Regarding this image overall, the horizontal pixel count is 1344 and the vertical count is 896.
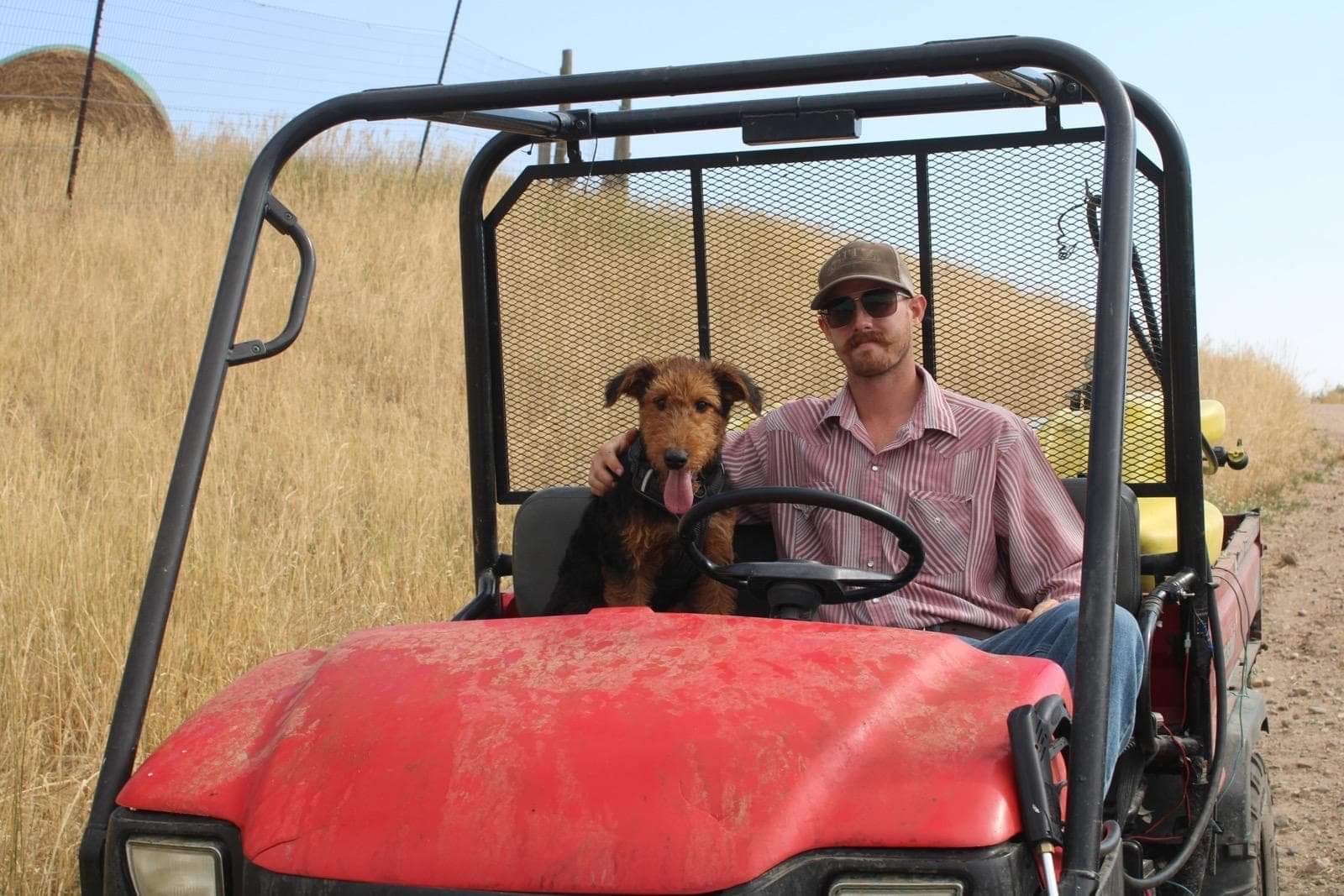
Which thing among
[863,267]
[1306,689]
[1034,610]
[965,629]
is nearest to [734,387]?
[863,267]

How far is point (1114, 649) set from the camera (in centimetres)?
212

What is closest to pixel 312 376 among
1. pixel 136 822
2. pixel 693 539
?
pixel 693 539

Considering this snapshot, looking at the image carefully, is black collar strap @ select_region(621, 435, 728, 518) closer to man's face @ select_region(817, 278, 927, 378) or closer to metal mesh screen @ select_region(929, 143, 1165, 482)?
man's face @ select_region(817, 278, 927, 378)

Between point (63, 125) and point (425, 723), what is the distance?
39.5ft

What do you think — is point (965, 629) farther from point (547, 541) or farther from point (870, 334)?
point (547, 541)

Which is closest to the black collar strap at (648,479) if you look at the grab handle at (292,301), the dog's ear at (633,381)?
the dog's ear at (633,381)

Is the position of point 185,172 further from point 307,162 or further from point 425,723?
point 425,723

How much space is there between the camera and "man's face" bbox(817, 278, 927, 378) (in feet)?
9.58

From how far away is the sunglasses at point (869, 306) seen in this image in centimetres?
290

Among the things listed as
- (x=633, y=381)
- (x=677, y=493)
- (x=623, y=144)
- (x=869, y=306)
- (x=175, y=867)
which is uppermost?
(x=623, y=144)

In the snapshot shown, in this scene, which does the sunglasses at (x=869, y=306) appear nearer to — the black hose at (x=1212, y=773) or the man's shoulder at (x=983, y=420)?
the man's shoulder at (x=983, y=420)

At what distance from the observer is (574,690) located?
6.28 ft

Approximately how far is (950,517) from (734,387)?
78cm

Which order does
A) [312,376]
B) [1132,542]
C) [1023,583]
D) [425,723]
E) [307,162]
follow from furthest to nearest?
[307,162]
[312,376]
[1023,583]
[1132,542]
[425,723]
